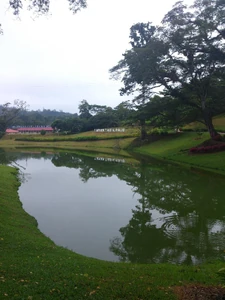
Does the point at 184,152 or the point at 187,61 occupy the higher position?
the point at 187,61

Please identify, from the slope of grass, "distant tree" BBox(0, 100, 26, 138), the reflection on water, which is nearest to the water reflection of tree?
the reflection on water

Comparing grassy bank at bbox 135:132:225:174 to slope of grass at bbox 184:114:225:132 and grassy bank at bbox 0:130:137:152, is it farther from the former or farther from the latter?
grassy bank at bbox 0:130:137:152

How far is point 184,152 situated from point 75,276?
26310mm

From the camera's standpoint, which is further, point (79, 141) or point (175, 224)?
point (79, 141)

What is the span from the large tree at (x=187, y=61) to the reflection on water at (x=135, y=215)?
10.4m

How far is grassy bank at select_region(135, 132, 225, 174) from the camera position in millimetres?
23247

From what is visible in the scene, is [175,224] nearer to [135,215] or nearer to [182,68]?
[135,215]

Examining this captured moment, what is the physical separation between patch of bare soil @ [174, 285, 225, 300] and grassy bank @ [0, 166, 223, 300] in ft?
0.35

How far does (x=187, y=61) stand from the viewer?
25.6 meters

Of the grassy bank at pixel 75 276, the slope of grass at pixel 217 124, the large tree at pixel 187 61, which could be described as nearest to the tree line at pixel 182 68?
the large tree at pixel 187 61

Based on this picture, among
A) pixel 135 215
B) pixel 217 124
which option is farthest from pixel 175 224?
pixel 217 124

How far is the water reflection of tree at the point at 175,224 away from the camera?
25.3ft

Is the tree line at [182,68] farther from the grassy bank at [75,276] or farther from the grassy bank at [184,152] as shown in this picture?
the grassy bank at [75,276]

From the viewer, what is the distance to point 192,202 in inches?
522
